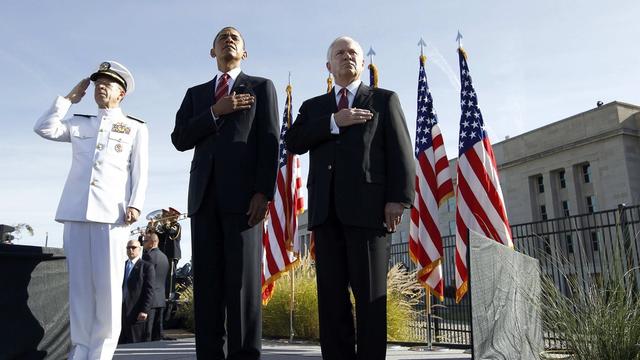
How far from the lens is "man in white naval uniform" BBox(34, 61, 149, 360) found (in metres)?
2.95

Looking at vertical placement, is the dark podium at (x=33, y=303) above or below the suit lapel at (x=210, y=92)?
below

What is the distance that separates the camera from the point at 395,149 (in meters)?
2.90

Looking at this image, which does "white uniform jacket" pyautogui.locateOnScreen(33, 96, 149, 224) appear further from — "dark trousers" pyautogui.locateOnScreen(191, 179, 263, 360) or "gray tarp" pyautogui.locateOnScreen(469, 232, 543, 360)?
"gray tarp" pyautogui.locateOnScreen(469, 232, 543, 360)

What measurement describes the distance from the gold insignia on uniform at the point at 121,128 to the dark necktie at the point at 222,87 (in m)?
0.69

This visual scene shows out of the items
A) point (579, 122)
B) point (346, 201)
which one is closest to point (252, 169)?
point (346, 201)

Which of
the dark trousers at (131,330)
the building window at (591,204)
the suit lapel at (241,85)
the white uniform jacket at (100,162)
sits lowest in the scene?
the dark trousers at (131,330)

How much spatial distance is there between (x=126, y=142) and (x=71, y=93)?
46 cm

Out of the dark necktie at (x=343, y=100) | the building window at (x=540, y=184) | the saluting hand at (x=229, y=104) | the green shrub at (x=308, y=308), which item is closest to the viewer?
the saluting hand at (x=229, y=104)

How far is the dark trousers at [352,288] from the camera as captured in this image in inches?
105

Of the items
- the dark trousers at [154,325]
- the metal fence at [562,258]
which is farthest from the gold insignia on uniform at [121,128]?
the dark trousers at [154,325]

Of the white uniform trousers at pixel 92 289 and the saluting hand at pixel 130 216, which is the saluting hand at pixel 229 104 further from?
the white uniform trousers at pixel 92 289

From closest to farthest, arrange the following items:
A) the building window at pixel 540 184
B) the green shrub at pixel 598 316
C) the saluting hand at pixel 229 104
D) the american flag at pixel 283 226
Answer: the saluting hand at pixel 229 104 → the green shrub at pixel 598 316 → the american flag at pixel 283 226 → the building window at pixel 540 184

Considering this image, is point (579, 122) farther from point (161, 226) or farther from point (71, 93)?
point (71, 93)

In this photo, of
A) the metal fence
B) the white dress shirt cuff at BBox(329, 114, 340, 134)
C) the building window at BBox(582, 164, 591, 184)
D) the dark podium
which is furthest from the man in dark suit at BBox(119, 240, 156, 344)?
the building window at BBox(582, 164, 591, 184)
